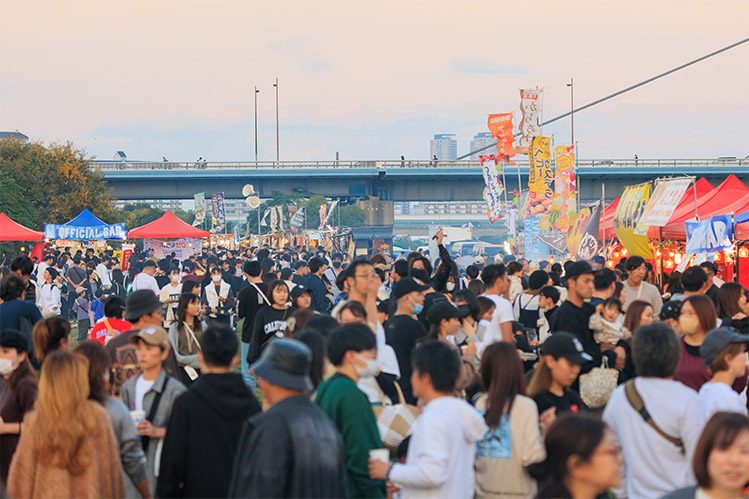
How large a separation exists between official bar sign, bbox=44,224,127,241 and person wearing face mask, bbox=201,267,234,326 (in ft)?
45.0

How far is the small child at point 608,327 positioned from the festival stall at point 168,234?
23.7m

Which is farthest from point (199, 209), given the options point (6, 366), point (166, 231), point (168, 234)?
point (6, 366)

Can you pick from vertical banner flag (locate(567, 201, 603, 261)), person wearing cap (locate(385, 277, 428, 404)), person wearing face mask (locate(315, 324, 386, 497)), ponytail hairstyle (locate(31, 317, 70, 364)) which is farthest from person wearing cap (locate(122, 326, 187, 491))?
vertical banner flag (locate(567, 201, 603, 261))

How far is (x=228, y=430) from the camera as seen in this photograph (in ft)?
14.6

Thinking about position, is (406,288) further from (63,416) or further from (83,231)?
(83,231)

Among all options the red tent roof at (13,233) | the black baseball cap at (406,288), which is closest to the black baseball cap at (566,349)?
the black baseball cap at (406,288)

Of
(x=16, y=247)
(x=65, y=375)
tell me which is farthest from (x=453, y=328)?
(x=16, y=247)

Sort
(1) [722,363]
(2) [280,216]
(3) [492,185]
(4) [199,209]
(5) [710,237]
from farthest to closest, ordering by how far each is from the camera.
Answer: (2) [280,216], (4) [199,209], (3) [492,185], (5) [710,237], (1) [722,363]

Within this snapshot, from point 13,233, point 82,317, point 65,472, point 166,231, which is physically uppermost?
point 166,231

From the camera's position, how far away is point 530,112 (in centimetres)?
2622

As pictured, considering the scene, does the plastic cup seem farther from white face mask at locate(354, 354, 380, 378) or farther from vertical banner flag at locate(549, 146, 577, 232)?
vertical banner flag at locate(549, 146, 577, 232)

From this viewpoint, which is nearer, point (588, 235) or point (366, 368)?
point (366, 368)

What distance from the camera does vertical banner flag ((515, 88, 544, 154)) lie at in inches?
1033

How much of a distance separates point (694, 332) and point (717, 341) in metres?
1.14
